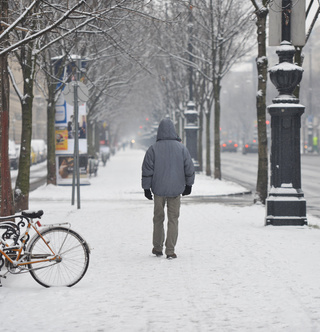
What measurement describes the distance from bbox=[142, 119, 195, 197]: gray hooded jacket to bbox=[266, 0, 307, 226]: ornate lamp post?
3390 millimetres

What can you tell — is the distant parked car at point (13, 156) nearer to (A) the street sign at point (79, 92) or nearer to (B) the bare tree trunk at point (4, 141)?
(A) the street sign at point (79, 92)

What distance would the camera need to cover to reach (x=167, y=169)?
8586 mm

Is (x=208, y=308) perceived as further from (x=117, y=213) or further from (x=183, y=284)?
(x=117, y=213)

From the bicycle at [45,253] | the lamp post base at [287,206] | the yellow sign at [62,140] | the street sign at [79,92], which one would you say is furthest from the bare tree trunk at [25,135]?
the yellow sign at [62,140]

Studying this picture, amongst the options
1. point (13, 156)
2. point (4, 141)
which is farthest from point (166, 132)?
point (13, 156)

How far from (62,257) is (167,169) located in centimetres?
214

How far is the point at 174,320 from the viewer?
5625mm

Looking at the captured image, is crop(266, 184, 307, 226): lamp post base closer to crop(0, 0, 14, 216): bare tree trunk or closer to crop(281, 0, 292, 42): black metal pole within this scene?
crop(281, 0, 292, 42): black metal pole

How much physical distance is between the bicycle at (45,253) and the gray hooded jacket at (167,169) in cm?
181

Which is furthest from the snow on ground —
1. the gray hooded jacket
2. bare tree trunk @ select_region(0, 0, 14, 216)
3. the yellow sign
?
the yellow sign

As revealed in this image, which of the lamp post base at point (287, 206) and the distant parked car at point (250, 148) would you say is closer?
the lamp post base at point (287, 206)

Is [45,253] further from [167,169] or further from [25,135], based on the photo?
[25,135]

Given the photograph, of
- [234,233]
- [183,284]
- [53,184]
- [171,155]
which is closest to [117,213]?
[234,233]

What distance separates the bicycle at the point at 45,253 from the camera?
6.84 m
